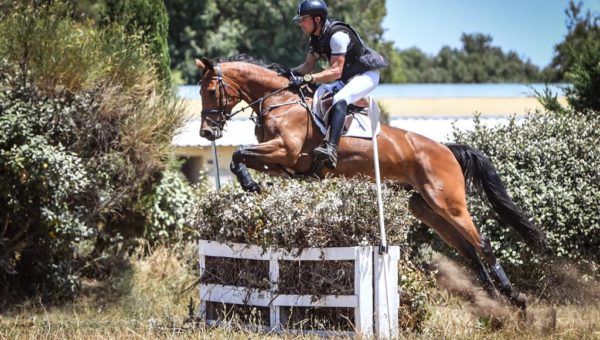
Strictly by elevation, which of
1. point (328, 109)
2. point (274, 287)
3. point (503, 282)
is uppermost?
point (328, 109)

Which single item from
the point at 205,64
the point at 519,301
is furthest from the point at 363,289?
the point at 205,64

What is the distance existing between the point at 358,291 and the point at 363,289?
43mm

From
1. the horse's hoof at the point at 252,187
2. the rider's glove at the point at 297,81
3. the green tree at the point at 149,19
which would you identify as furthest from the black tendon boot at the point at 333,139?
the green tree at the point at 149,19

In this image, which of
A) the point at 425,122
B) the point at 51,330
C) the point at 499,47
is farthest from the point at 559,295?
the point at 499,47

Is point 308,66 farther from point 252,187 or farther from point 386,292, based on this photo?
point 386,292

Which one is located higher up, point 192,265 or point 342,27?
point 342,27

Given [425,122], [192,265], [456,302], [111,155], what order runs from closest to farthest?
1. [456,302]
2. [111,155]
3. [192,265]
4. [425,122]

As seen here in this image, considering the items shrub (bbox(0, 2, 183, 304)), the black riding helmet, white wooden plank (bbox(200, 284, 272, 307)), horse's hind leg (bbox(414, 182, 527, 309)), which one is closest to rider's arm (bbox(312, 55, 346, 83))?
the black riding helmet

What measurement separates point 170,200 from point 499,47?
51.9 m

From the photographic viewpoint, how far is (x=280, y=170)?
852 cm

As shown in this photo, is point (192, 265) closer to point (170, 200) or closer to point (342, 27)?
point (170, 200)

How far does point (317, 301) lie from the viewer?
6.98 meters

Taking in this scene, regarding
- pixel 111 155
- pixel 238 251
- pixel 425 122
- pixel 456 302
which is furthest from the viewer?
pixel 425 122

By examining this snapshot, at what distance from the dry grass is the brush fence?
287 mm
